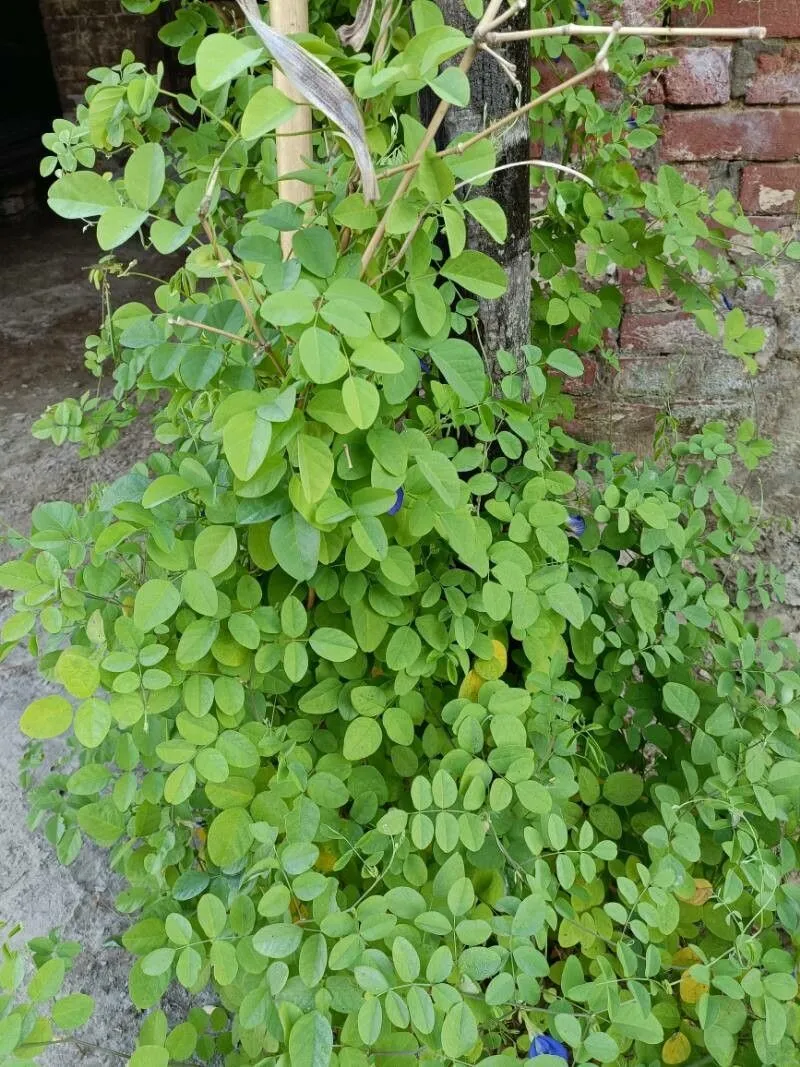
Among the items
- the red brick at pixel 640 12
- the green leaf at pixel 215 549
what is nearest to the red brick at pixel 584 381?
the red brick at pixel 640 12

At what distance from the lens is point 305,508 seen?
0.73 meters

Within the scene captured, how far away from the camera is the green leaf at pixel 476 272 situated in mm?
787

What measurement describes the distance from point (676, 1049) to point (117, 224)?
98 centimetres

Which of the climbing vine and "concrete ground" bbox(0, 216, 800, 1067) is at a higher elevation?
the climbing vine

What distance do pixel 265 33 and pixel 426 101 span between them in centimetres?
44

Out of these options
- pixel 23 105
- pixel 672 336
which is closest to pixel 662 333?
pixel 672 336

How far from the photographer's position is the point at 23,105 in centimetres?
698

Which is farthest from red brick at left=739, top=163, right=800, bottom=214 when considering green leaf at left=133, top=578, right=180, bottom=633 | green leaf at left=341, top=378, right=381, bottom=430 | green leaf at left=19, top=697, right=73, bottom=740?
green leaf at left=19, top=697, right=73, bottom=740

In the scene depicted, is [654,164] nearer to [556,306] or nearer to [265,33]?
[556,306]

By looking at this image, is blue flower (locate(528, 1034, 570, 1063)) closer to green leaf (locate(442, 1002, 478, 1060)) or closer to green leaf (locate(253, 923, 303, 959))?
green leaf (locate(442, 1002, 478, 1060))

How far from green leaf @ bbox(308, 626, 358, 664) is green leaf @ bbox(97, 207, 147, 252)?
42 centimetres

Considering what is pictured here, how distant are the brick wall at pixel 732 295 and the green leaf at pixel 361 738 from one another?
98cm

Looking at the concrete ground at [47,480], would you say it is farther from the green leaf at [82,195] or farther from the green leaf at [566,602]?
the green leaf at [82,195]

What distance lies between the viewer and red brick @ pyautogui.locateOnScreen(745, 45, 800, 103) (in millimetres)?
1606
